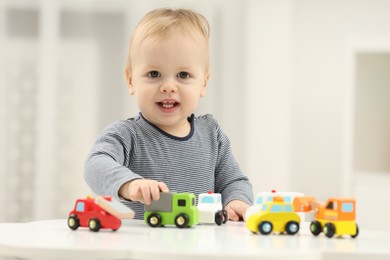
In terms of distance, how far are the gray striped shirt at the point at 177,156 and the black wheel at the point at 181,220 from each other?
0.15 m

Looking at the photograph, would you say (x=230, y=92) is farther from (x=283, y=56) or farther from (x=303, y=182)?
(x=303, y=182)

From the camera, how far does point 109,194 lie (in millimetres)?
948

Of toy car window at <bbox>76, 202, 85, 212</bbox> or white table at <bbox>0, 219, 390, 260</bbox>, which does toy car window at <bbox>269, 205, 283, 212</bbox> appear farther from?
toy car window at <bbox>76, 202, 85, 212</bbox>

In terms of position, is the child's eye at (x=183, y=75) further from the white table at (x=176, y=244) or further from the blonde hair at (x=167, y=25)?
the white table at (x=176, y=244)

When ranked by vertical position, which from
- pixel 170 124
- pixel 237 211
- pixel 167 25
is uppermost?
pixel 167 25

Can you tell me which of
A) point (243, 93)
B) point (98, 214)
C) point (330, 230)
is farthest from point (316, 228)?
point (243, 93)

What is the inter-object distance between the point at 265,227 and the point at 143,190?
0.16 m

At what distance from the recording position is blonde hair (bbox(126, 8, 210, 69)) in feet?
3.54

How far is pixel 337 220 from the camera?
86 cm

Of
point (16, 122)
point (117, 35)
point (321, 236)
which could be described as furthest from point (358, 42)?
point (321, 236)

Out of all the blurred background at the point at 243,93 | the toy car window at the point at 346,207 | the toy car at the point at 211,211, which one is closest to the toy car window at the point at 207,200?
the toy car at the point at 211,211

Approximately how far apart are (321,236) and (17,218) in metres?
2.09

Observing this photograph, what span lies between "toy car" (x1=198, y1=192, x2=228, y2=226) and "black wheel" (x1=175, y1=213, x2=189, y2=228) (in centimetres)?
7

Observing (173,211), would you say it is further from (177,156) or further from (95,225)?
(177,156)
